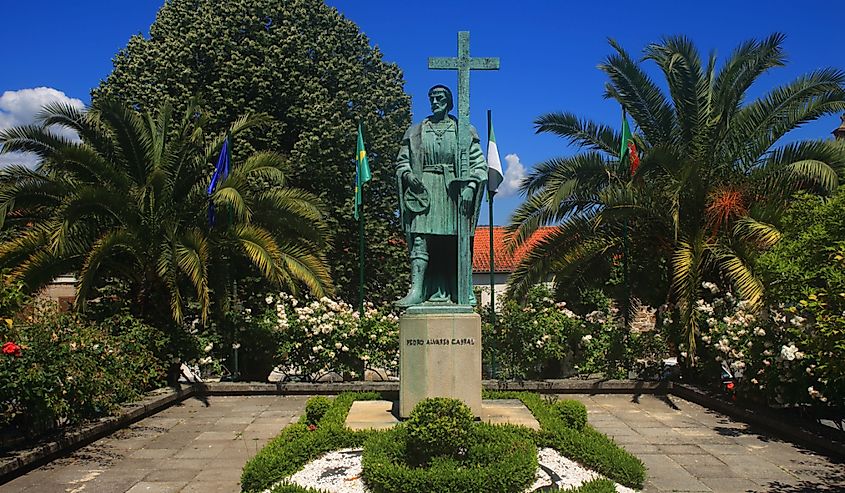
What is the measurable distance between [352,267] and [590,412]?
9.36 metres

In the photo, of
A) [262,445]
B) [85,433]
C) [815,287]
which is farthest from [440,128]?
[85,433]

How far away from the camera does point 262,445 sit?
7965 mm

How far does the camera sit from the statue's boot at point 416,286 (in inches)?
295

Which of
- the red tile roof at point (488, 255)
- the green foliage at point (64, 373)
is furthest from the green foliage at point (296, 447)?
the red tile roof at point (488, 255)

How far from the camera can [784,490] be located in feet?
19.6

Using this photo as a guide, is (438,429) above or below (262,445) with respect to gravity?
above

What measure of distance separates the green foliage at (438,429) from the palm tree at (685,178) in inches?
237

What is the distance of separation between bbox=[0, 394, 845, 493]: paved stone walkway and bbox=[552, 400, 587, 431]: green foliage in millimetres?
682

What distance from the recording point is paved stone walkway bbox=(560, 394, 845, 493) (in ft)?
20.2

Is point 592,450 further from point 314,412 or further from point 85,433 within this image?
point 85,433

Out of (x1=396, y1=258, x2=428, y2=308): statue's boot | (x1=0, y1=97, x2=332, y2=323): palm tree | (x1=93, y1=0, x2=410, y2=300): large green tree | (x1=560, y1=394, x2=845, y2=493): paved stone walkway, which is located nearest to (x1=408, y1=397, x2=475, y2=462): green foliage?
(x1=560, y1=394, x2=845, y2=493): paved stone walkway

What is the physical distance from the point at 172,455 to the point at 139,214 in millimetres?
5023

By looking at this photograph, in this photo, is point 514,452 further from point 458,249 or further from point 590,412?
point 590,412

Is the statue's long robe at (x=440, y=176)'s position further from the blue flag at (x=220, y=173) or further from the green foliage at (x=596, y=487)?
the blue flag at (x=220, y=173)
